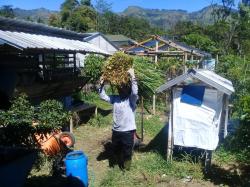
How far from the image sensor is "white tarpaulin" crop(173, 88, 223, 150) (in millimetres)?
8055

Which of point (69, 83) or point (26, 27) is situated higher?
point (26, 27)

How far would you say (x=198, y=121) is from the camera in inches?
320

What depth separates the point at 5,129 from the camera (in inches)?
240

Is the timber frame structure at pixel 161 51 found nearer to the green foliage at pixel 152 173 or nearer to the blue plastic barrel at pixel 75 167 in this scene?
the green foliage at pixel 152 173

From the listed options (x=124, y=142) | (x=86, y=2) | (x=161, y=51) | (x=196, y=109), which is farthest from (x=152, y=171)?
(x=86, y=2)

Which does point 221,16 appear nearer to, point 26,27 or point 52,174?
point 26,27

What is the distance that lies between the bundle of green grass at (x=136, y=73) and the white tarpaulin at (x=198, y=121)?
115cm

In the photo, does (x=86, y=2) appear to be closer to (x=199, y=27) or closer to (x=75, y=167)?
(x=199, y=27)

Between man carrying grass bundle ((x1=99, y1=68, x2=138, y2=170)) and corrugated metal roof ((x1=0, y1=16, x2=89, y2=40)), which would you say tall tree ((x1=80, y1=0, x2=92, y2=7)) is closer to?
corrugated metal roof ((x1=0, y1=16, x2=89, y2=40))

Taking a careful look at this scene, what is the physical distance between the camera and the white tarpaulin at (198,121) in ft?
26.4

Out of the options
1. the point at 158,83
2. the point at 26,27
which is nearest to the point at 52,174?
the point at 158,83

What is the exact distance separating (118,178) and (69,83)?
18.0ft

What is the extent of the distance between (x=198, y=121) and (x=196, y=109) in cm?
24

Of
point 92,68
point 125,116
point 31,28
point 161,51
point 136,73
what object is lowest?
point 125,116
